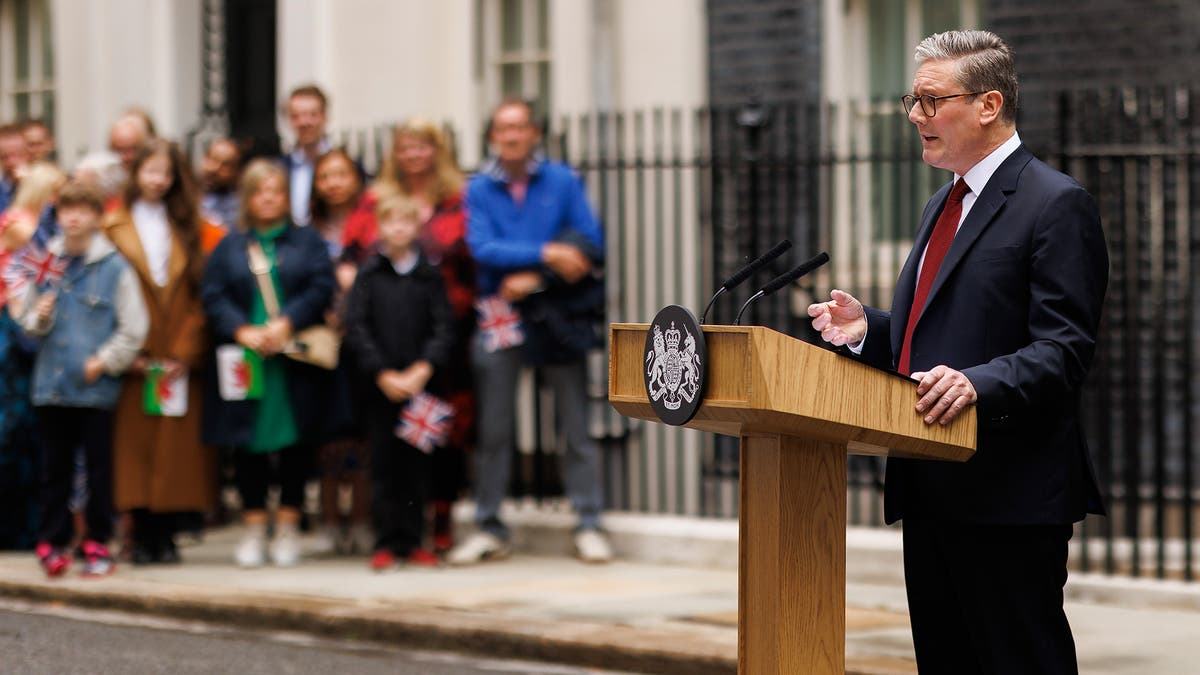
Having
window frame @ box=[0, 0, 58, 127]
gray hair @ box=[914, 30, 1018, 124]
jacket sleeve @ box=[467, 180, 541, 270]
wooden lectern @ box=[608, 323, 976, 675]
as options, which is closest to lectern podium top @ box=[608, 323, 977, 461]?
wooden lectern @ box=[608, 323, 976, 675]

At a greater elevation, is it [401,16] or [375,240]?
[401,16]

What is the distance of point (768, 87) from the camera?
38.9 ft

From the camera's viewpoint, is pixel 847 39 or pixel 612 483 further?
pixel 847 39

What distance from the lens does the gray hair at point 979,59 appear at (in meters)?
4.09

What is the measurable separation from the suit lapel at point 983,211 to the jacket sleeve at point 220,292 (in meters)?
5.96

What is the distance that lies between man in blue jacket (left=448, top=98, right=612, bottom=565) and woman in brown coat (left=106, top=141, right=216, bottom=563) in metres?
1.41

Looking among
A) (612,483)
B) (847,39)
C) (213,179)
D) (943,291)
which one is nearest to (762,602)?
(943,291)

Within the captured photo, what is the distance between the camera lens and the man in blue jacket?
31.1ft

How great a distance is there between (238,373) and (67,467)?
37.6 inches

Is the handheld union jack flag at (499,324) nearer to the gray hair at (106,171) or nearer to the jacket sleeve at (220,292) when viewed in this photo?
the jacket sleeve at (220,292)

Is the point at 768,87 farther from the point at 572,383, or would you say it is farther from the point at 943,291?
the point at 943,291

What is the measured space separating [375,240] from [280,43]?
435cm

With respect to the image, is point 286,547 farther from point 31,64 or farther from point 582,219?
point 31,64

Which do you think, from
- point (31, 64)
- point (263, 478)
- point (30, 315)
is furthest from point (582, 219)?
point (31, 64)
